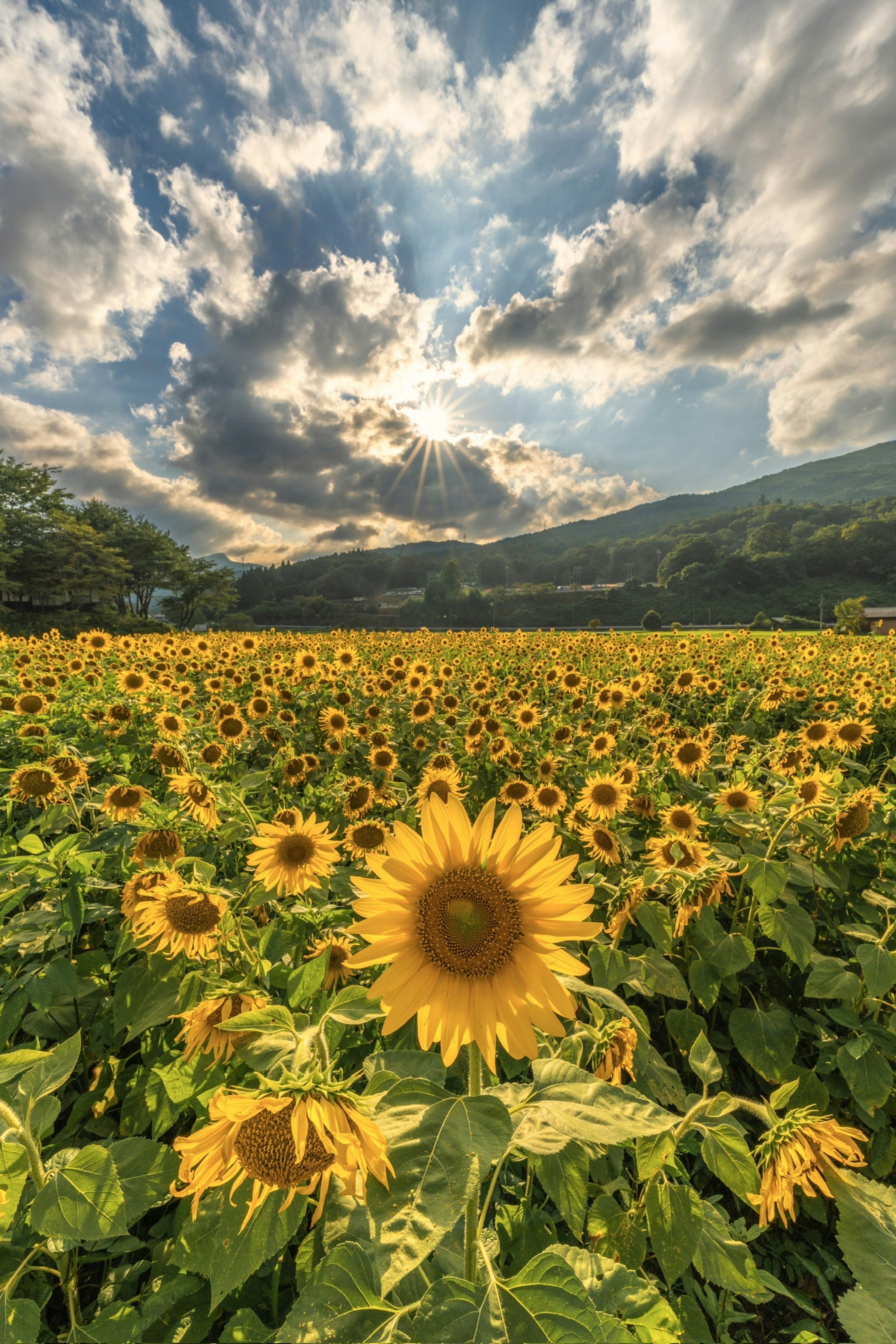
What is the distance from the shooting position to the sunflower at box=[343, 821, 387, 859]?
314 cm

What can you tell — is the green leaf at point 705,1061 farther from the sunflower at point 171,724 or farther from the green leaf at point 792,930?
the sunflower at point 171,724

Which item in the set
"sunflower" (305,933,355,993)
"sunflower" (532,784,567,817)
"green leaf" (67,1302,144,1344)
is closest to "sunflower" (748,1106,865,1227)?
"sunflower" (305,933,355,993)

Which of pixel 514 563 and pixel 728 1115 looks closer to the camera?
pixel 728 1115

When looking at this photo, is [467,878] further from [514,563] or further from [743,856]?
[514,563]

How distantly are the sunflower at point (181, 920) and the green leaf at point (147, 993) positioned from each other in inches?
2.4

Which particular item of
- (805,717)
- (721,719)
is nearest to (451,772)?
(721,719)

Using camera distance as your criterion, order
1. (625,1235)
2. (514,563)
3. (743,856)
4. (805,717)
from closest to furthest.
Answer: (625,1235) < (743,856) < (805,717) < (514,563)

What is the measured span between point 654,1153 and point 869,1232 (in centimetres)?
45

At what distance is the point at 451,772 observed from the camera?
13.6 feet

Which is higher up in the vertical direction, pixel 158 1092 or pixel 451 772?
pixel 451 772

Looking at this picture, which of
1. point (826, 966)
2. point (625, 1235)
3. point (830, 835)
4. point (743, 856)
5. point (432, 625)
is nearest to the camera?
point (625, 1235)

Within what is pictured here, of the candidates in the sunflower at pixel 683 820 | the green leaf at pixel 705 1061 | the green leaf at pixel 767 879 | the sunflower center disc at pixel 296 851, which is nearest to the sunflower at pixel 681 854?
the green leaf at pixel 767 879

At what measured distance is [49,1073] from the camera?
1299mm

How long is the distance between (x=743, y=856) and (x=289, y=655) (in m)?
9.88
